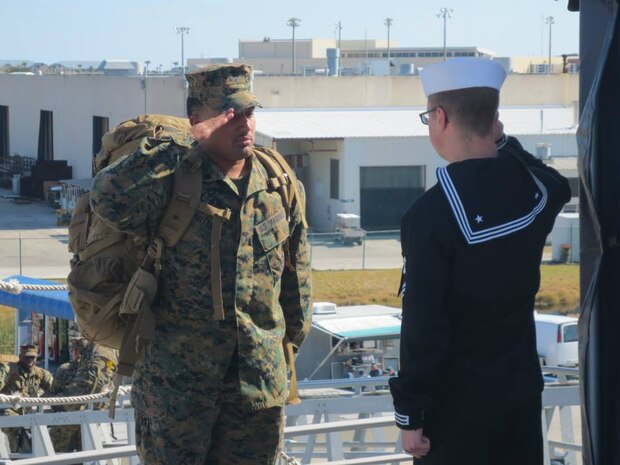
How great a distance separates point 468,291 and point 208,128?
40.9 inches

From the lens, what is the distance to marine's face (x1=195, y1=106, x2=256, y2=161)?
3.62m

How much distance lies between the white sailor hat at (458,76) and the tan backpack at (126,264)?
800 mm

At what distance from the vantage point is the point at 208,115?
3.70 meters

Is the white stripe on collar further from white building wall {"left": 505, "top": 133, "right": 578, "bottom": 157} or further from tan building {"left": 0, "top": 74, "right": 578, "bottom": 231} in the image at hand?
white building wall {"left": 505, "top": 133, "right": 578, "bottom": 157}

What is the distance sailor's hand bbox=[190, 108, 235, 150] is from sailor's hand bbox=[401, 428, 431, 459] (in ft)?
3.75

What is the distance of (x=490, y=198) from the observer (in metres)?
3.19

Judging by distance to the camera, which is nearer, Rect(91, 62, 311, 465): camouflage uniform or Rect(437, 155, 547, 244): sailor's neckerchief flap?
Rect(437, 155, 547, 244): sailor's neckerchief flap

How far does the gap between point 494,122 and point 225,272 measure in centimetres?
99

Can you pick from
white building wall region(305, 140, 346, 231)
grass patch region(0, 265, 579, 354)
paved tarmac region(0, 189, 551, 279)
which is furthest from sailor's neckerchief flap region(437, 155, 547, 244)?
white building wall region(305, 140, 346, 231)

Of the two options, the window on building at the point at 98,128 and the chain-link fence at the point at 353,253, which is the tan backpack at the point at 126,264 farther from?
the window on building at the point at 98,128

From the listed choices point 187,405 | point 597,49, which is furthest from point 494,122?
A: point 187,405

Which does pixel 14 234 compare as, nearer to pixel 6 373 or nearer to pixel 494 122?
pixel 6 373

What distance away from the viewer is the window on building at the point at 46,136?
5456cm

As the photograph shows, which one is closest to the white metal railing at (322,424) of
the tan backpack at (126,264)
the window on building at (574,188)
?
the tan backpack at (126,264)
